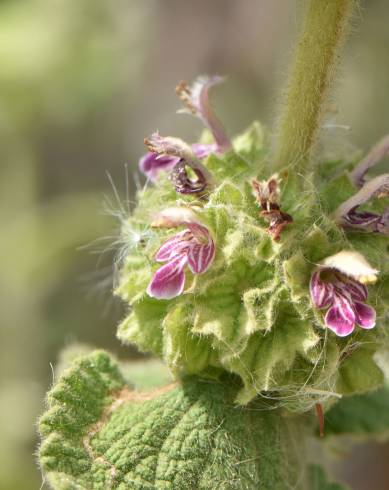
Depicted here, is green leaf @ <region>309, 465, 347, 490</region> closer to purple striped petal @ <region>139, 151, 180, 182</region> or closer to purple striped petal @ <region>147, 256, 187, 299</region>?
purple striped petal @ <region>147, 256, 187, 299</region>

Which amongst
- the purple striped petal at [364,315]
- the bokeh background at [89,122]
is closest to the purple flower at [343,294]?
the purple striped petal at [364,315]

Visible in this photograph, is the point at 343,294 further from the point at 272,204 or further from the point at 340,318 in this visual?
the point at 272,204

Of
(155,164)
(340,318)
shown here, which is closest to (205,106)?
(155,164)

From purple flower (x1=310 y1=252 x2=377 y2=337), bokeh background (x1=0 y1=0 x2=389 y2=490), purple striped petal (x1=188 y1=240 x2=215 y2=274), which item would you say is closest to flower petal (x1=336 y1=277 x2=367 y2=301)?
purple flower (x1=310 y1=252 x2=377 y2=337)

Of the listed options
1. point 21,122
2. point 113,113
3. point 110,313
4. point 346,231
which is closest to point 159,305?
point 346,231

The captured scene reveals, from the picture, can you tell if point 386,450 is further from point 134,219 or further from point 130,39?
point 134,219
